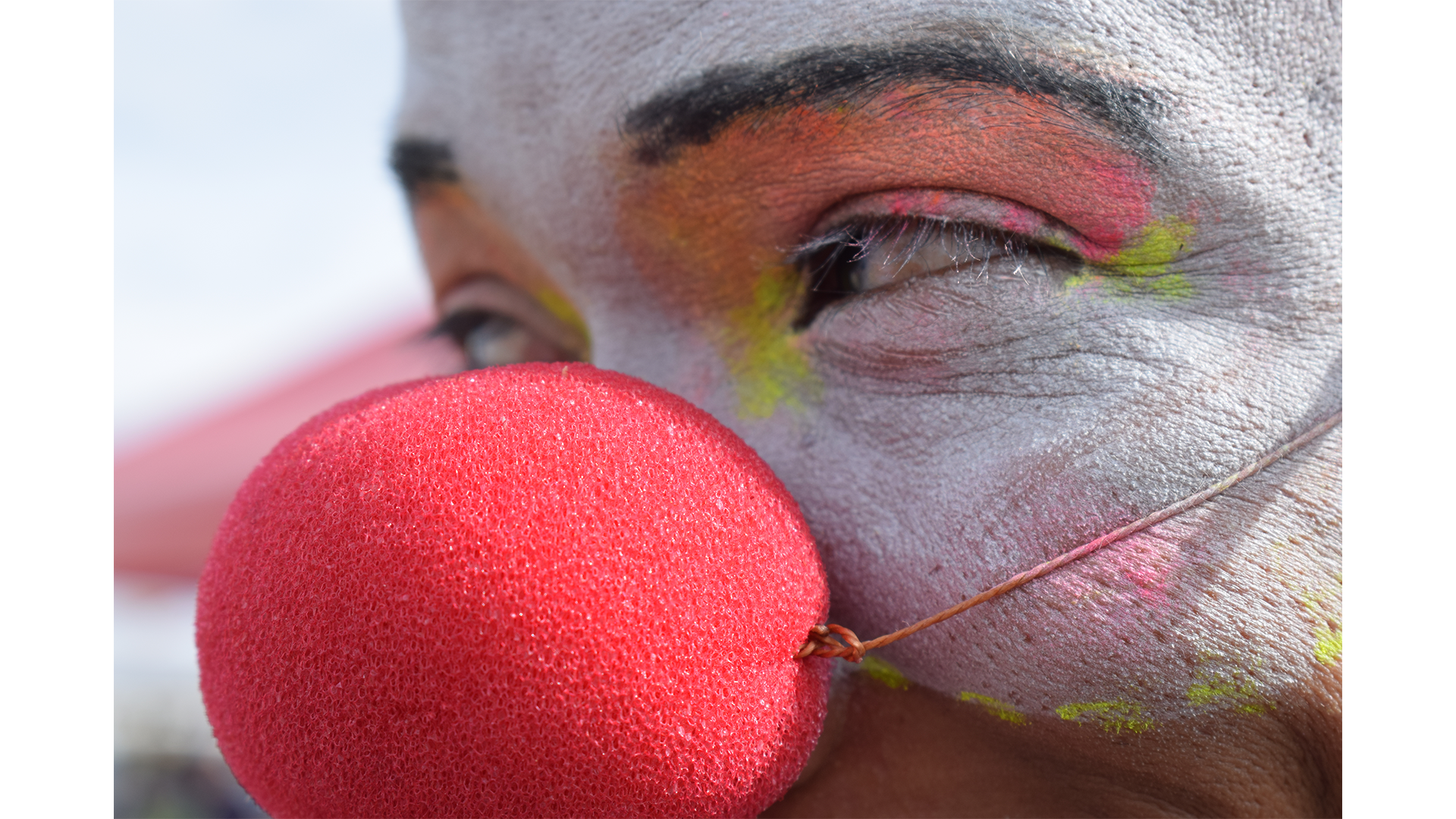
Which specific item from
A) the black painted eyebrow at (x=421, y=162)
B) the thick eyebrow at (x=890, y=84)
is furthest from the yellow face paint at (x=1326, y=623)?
the black painted eyebrow at (x=421, y=162)

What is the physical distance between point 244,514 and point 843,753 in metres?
0.53

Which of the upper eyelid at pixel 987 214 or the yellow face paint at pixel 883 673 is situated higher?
the upper eyelid at pixel 987 214

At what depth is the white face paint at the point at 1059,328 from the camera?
0.68 metres

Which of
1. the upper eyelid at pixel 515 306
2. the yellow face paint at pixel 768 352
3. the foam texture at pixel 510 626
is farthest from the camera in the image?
the upper eyelid at pixel 515 306

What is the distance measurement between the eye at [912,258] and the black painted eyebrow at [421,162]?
1.57ft

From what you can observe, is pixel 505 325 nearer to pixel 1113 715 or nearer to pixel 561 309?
pixel 561 309

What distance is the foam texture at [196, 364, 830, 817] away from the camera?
61 centimetres

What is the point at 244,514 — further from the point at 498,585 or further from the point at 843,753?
the point at 843,753

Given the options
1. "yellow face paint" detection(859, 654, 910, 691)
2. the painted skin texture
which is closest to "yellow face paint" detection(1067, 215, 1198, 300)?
the painted skin texture

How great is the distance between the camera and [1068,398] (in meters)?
0.73

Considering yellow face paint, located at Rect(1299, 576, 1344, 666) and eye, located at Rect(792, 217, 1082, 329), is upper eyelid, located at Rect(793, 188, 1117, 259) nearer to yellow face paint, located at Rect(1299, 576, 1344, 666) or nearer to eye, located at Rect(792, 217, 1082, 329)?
eye, located at Rect(792, 217, 1082, 329)

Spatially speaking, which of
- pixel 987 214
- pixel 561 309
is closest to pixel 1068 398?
pixel 987 214

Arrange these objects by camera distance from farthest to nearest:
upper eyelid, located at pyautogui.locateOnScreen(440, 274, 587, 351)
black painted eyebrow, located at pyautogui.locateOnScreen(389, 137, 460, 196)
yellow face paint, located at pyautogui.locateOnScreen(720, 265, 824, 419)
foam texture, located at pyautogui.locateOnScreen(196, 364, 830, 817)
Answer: upper eyelid, located at pyautogui.locateOnScreen(440, 274, 587, 351), black painted eyebrow, located at pyautogui.locateOnScreen(389, 137, 460, 196), yellow face paint, located at pyautogui.locateOnScreen(720, 265, 824, 419), foam texture, located at pyautogui.locateOnScreen(196, 364, 830, 817)

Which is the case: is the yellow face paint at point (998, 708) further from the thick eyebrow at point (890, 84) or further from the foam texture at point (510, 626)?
the thick eyebrow at point (890, 84)
